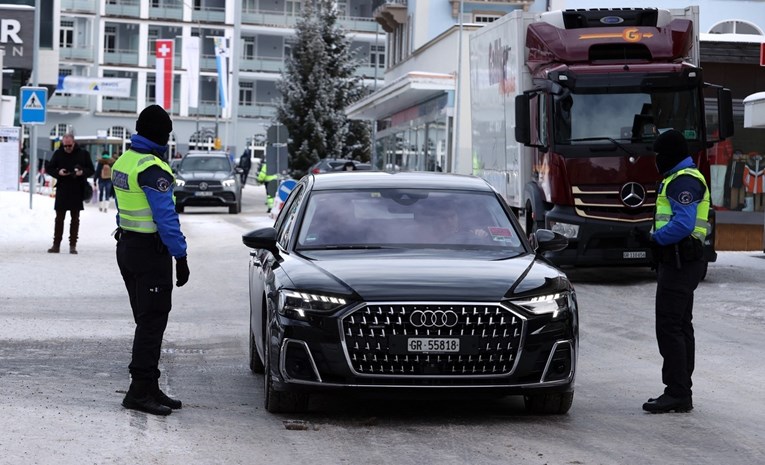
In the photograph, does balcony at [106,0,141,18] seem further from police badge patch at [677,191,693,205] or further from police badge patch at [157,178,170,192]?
police badge patch at [157,178,170,192]

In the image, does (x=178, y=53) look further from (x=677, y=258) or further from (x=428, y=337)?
(x=428, y=337)

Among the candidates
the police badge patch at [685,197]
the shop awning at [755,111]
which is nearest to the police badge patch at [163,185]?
the police badge patch at [685,197]

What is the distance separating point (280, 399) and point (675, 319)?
8.30 ft

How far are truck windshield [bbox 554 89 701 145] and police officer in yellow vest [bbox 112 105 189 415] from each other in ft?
37.7

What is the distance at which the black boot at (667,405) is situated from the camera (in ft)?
30.7

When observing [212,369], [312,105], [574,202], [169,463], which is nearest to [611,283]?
[574,202]

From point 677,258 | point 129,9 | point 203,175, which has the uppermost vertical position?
point 129,9

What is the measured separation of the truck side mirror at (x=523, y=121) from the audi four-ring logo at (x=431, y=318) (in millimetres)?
12215

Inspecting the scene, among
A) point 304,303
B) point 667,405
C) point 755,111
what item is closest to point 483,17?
point 755,111

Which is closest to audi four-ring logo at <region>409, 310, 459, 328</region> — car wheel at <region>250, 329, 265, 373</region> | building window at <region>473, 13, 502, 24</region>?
car wheel at <region>250, 329, 265, 373</region>

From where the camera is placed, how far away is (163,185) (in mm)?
8812

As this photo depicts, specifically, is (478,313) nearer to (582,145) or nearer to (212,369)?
(212,369)

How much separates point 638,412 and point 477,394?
4.58 ft

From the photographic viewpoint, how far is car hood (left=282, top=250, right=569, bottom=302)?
8398 millimetres
